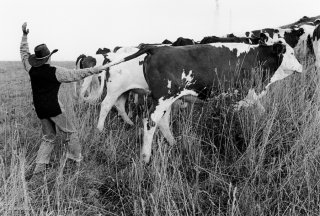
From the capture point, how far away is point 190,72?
552 cm

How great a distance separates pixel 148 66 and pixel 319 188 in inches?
125

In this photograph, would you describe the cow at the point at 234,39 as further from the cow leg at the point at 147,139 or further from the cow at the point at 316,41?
the cow leg at the point at 147,139

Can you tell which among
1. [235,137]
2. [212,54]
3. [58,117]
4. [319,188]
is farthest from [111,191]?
[212,54]

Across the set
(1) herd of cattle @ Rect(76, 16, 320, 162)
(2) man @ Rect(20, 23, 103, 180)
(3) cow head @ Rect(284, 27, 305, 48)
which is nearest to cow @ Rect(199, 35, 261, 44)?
(1) herd of cattle @ Rect(76, 16, 320, 162)

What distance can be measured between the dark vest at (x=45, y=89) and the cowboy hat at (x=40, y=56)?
77mm

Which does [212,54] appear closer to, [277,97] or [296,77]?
[277,97]

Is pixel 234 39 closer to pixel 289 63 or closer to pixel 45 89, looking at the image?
pixel 289 63

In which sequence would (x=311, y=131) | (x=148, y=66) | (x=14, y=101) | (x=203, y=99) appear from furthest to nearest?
1. (x=14, y=101)
2. (x=203, y=99)
3. (x=148, y=66)
4. (x=311, y=131)

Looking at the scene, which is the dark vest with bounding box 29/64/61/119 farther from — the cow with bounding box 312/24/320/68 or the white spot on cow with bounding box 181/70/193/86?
the cow with bounding box 312/24/320/68

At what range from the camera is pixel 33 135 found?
604 cm

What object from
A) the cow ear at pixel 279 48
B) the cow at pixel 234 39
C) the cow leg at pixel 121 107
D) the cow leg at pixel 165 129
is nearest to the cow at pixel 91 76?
the cow leg at pixel 121 107

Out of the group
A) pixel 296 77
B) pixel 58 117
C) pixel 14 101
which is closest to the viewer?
pixel 58 117

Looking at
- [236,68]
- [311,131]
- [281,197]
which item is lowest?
[281,197]

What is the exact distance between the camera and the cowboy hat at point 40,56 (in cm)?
447
